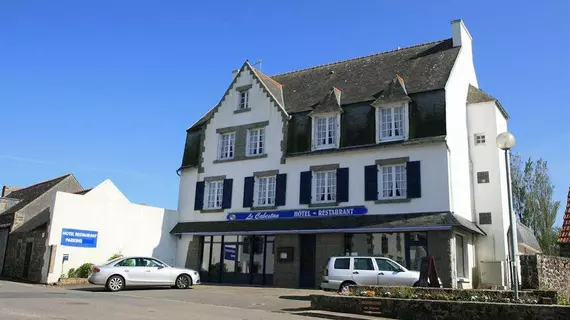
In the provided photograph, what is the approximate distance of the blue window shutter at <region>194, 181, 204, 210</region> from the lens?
29109mm

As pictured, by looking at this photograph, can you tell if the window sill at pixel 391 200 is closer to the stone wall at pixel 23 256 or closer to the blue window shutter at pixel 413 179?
the blue window shutter at pixel 413 179

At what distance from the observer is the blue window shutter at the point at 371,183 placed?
2347 centimetres

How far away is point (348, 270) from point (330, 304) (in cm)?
491

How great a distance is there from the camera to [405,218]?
22.2m

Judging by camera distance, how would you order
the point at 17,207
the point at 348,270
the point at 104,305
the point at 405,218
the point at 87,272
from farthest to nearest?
the point at 17,207 < the point at 87,272 < the point at 405,218 < the point at 348,270 < the point at 104,305

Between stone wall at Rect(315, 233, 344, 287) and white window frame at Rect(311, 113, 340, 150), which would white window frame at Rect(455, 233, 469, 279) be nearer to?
stone wall at Rect(315, 233, 344, 287)

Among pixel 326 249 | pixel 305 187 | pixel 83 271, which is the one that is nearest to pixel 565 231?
pixel 326 249

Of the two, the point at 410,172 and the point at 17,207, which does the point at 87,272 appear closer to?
the point at 17,207

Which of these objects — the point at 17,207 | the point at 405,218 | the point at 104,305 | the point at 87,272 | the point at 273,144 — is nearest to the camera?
the point at 104,305

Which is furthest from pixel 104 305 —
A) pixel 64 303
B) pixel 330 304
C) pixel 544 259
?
pixel 544 259

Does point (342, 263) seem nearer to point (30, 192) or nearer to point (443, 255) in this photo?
point (443, 255)

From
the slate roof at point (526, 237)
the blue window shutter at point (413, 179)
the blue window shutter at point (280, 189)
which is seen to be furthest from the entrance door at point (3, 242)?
the slate roof at point (526, 237)

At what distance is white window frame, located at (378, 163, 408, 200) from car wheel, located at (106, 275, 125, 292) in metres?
11.8

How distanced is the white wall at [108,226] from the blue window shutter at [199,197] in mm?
1772
